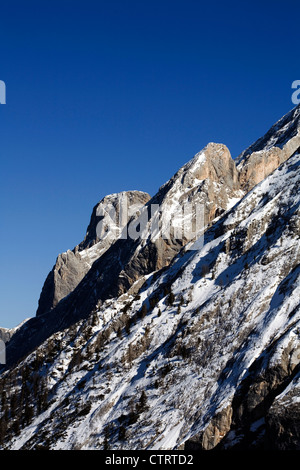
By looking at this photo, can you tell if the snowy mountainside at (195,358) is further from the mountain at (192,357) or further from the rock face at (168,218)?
the rock face at (168,218)

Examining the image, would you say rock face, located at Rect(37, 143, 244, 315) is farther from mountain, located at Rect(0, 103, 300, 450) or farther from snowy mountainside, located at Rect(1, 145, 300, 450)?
snowy mountainside, located at Rect(1, 145, 300, 450)

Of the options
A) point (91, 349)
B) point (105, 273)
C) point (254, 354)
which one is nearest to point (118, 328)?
point (91, 349)

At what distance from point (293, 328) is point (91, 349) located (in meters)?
53.9

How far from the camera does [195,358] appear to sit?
4195 inches

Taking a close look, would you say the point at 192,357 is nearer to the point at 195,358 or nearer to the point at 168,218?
the point at 195,358

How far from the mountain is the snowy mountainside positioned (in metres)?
0.22

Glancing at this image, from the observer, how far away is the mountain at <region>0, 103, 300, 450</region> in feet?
295

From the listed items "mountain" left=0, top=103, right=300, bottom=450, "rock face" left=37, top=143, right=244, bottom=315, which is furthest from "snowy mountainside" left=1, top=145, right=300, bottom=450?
"rock face" left=37, top=143, right=244, bottom=315

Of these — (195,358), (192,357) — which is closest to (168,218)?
(192,357)

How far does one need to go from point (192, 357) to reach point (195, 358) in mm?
771

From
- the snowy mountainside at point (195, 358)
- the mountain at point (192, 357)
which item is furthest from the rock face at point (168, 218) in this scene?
the snowy mountainside at point (195, 358)

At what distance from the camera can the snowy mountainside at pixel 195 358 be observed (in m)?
89.9
